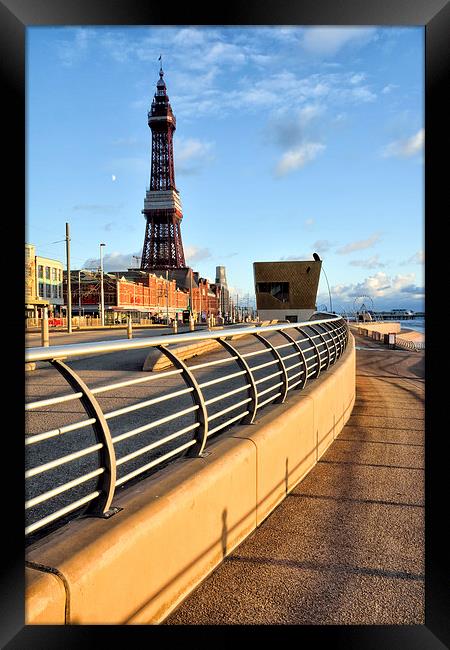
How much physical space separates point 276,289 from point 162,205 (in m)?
96.5

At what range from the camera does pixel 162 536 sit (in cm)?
337

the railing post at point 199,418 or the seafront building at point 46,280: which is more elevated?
the seafront building at point 46,280

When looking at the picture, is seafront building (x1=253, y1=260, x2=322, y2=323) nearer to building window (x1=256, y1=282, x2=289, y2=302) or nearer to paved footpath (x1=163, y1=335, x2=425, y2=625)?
building window (x1=256, y1=282, x2=289, y2=302)

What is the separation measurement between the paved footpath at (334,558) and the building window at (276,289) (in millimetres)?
54879

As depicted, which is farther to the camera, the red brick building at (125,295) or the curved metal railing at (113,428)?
the red brick building at (125,295)

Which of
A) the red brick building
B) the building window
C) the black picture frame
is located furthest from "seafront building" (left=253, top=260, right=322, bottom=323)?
the black picture frame

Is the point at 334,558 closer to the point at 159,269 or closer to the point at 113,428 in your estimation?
the point at 113,428

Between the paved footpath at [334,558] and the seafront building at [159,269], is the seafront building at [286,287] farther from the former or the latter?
the paved footpath at [334,558]

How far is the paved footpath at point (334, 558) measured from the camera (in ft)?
11.4


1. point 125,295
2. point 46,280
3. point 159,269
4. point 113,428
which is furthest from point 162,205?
point 113,428
